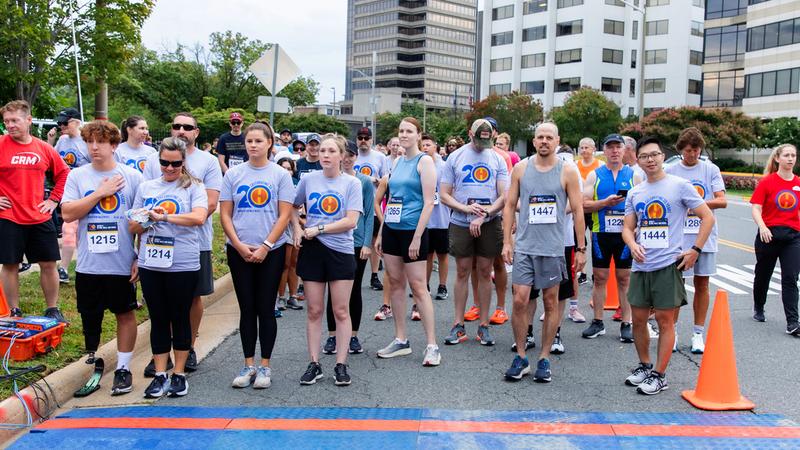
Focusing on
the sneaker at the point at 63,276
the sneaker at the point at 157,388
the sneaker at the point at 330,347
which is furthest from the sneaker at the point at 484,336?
the sneaker at the point at 63,276

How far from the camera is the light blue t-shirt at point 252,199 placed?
5.57 meters

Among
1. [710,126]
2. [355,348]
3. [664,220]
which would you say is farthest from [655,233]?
[710,126]

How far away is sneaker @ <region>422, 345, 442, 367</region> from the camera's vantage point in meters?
6.27

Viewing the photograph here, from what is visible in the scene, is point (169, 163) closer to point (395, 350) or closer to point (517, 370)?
point (395, 350)

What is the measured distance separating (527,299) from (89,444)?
343 centimetres

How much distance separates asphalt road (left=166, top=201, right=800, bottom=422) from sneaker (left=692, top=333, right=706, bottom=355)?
80 mm

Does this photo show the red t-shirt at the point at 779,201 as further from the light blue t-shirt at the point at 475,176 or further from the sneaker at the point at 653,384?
the sneaker at the point at 653,384

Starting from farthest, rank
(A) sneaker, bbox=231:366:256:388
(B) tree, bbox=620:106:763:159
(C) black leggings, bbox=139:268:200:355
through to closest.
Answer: (B) tree, bbox=620:106:763:159, (A) sneaker, bbox=231:366:256:388, (C) black leggings, bbox=139:268:200:355

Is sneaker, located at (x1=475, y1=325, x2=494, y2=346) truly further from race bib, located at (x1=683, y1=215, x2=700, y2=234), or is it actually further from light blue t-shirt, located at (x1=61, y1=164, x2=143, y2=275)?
light blue t-shirt, located at (x1=61, y1=164, x2=143, y2=275)

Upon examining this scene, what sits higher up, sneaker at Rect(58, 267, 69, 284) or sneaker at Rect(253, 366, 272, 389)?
sneaker at Rect(58, 267, 69, 284)

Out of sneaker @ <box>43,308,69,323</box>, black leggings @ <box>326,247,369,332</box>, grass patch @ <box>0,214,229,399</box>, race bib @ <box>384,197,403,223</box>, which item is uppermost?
race bib @ <box>384,197,403,223</box>

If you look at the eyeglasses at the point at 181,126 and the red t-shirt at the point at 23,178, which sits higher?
the eyeglasses at the point at 181,126

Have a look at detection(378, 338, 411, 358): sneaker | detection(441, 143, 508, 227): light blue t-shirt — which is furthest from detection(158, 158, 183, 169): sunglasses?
detection(441, 143, 508, 227): light blue t-shirt

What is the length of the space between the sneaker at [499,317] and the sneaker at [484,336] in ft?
2.95
